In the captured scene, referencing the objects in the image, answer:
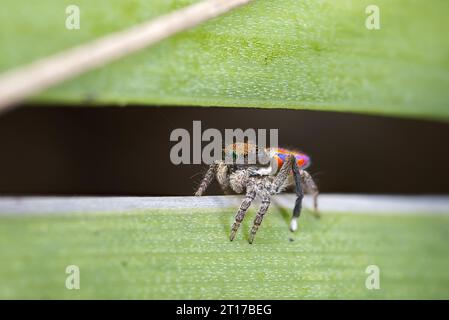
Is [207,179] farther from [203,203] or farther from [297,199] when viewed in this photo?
[297,199]

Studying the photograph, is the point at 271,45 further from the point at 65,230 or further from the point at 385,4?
the point at 65,230

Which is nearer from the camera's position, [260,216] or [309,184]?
[260,216]

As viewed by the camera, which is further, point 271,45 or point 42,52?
point 271,45

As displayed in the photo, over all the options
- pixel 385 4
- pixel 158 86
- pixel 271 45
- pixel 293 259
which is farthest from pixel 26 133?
pixel 385 4

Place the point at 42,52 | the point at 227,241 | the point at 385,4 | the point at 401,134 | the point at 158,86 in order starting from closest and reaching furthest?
the point at 42,52 → the point at 158,86 → the point at 227,241 → the point at 385,4 → the point at 401,134

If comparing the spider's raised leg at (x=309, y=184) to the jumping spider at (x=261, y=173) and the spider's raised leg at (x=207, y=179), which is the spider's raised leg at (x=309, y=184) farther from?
the spider's raised leg at (x=207, y=179)

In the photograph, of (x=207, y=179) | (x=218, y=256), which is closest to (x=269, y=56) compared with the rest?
(x=207, y=179)
